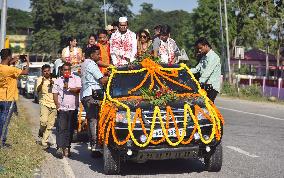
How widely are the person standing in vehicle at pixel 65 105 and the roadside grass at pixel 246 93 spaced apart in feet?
68.9

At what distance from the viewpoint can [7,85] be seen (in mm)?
11219

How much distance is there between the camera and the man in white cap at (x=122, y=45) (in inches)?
491

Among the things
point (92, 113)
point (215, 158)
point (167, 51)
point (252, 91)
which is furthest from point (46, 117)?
point (252, 91)

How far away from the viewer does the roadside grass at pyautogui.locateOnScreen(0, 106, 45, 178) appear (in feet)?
30.5

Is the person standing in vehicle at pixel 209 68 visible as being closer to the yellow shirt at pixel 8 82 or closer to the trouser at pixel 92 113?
the trouser at pixel 92 113

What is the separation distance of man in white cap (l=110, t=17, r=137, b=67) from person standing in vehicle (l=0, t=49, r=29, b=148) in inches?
87.6

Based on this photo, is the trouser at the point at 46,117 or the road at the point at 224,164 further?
the trouser at the point at 46,117

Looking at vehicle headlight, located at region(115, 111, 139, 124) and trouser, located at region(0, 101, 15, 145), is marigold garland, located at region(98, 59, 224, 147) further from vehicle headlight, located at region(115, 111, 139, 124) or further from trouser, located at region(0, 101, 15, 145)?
trouser, located at region(0, 101, 15, 145)

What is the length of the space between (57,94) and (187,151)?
3.76 metres

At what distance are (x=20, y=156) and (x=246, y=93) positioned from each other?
1102 inches

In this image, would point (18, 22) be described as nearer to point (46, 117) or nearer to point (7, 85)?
point (46, 117)

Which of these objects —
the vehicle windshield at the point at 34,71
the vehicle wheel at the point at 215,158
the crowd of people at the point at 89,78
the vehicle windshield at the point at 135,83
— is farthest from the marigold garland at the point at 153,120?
the vehicle windshield at the point at 34,71

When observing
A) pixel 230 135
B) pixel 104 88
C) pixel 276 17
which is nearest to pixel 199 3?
pixel 276 17

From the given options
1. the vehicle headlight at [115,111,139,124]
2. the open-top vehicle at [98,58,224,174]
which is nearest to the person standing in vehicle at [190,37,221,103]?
the open-top vehicle at [98,58,224,174]
